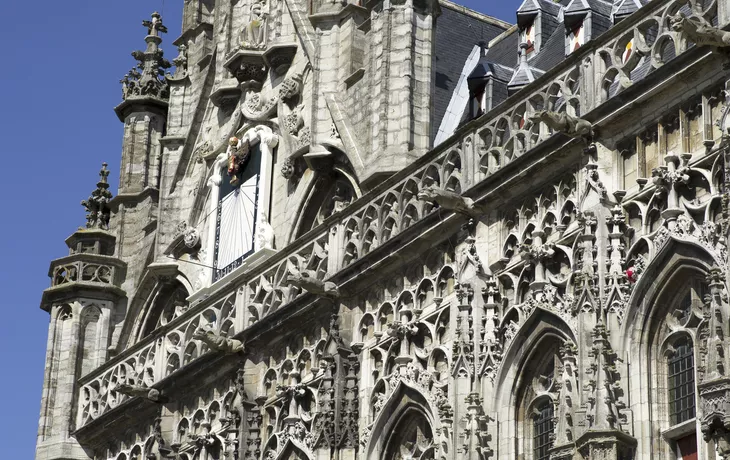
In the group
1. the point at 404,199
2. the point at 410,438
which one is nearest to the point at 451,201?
the point at 404,199

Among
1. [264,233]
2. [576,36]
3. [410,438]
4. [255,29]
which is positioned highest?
[255,29]

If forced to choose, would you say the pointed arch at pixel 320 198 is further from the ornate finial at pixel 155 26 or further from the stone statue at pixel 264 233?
the ornate finial at pixel 155 26

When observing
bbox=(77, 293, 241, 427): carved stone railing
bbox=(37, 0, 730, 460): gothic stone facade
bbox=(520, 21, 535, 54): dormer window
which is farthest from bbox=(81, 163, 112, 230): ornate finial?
bbox=(520, 21, 535, 54): dormer window

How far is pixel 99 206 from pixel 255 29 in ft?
23.0

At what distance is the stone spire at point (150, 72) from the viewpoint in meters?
45.4

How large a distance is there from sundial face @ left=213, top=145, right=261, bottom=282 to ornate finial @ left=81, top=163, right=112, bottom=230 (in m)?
5.57

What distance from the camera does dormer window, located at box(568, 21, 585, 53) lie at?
1304 inches

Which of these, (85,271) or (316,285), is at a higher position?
(85,271)

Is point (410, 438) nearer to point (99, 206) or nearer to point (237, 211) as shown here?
point (237, 211)

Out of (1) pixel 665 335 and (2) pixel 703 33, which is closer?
(2) pixel 703 33

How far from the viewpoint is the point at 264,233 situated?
37344 mm

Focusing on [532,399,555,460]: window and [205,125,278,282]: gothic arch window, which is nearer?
[532,399,555,460]: window

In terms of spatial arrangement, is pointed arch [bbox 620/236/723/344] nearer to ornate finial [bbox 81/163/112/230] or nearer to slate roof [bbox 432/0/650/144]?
slate roof [bbox 432/0/650/144]

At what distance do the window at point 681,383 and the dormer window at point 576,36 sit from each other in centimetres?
876
